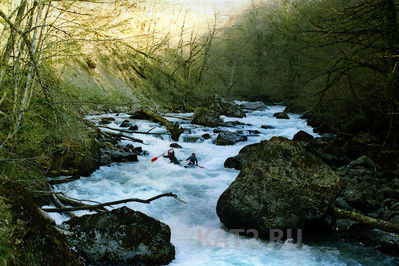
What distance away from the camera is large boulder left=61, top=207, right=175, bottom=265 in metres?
3.92

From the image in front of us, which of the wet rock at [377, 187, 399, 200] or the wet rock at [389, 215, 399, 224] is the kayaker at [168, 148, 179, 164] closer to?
the wet rock at [377, 187, 399, 200]

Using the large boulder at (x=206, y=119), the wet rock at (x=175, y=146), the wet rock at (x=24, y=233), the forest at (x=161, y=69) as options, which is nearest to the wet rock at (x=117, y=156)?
the forest at (x=161, y=69)

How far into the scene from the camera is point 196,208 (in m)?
6.14

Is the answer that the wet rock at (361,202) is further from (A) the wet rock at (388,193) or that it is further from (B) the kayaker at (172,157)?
(B) the kayaker at (172,157)

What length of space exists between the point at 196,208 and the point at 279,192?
1766 millimetres

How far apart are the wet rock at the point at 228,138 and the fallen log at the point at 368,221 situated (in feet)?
21.5

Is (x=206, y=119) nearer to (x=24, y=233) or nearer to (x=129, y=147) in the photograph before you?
(x=129, y=147)

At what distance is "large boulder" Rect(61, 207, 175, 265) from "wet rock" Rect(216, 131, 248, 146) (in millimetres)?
7440

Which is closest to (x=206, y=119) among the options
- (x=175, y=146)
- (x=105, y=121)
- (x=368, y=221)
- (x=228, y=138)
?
(x=228, y=138)

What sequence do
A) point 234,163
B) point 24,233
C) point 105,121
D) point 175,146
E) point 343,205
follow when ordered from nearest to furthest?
point 24,233, point 343,205, point 234,163, point 175,146, point 105,121

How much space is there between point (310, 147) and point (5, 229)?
29.7 ft

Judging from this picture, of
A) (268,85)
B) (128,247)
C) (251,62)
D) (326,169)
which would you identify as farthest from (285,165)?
(251,62)

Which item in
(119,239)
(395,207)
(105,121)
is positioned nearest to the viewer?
(119,239)

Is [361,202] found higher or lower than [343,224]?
higher
